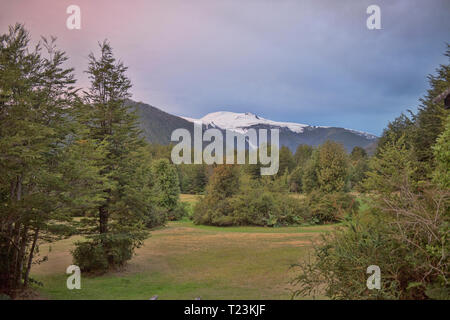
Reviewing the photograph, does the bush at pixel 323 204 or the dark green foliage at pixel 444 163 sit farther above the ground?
the dark green foliage at pixel 444 163

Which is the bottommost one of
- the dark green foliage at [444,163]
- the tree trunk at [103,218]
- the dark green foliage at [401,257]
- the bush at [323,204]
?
the bush at [323,204]

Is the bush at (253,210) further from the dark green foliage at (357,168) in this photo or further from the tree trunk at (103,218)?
the tree trunk at (103,218)

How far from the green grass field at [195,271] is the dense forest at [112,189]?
117 cm

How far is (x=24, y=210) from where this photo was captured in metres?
8.08

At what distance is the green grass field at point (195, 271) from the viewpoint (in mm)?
10359

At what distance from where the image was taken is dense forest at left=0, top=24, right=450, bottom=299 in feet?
17.1

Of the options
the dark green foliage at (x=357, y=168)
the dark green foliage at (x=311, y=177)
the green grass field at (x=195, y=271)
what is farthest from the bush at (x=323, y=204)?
the green grass field at (x=195, y=271)

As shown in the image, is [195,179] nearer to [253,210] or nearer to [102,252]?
[253,210]

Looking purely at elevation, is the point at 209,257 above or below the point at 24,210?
below

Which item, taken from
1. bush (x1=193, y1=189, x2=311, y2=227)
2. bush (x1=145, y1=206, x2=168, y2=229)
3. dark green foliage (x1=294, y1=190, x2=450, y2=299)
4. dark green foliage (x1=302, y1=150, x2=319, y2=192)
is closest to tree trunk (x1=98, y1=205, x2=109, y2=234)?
dark green foliage (x1=294, y1=190, x2=450, y2=299)

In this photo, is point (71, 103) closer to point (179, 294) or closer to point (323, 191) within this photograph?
point (179, 294)
